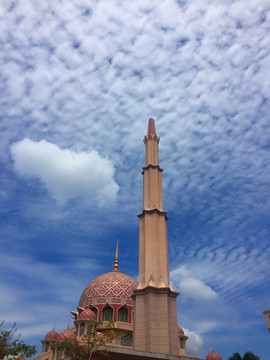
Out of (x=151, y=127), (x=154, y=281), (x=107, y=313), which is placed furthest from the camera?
(x=107, y=313)

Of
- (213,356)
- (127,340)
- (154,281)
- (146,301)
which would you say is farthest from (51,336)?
(154,281)

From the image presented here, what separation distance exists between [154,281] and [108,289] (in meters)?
14.4

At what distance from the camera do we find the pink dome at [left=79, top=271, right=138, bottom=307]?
122ft

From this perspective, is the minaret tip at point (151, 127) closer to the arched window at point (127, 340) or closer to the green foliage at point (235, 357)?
the arched window at point (127, 340)

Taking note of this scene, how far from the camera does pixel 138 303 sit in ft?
81.0

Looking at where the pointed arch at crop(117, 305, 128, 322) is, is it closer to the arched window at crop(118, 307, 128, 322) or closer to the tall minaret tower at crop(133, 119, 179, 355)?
the arched window at crop(118, 307, 128, 322)

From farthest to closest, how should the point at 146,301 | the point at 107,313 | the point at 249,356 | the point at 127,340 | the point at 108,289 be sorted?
the point at 108,289, the point at 107,313, the point at 127,340, the point at 249,356, the point at 146,301

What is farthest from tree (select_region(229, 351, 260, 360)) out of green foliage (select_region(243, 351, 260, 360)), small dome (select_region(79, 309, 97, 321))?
small dome (select_region(79, 309, 97, 321))

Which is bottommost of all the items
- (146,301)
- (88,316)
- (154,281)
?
(146,301)

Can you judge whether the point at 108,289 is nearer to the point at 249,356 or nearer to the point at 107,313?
the point at 107,313

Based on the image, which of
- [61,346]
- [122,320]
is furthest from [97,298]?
[61,346]

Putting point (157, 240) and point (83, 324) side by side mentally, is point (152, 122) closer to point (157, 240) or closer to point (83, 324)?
point (157, 240)

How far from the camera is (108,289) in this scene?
125 ft

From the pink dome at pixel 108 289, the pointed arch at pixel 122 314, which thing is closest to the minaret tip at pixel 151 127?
the pink dome at pixel 108 289
